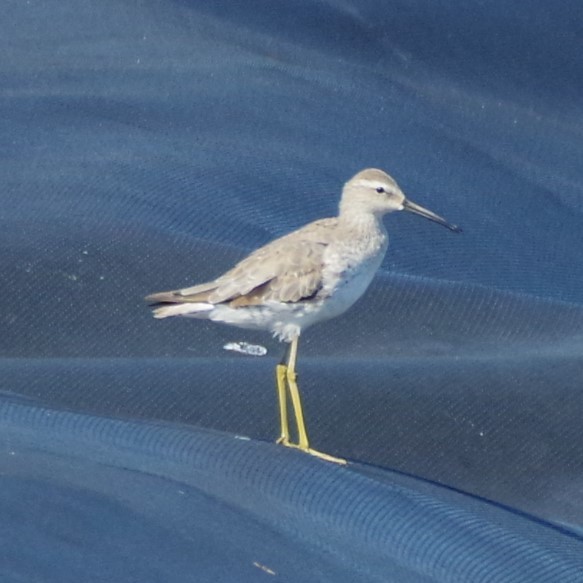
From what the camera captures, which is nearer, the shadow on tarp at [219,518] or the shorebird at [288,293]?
the shadow on tarp at [219,518]

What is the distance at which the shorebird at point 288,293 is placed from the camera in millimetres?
4840

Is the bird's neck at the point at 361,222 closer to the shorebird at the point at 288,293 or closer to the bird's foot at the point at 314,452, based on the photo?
the shorebird at the point at 288,293

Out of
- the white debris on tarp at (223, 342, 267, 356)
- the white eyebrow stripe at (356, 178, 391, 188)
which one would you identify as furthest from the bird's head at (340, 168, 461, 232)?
the white debris on tarp at (223, 342, 267, 356)

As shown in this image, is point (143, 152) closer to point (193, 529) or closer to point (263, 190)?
point (263, 190)

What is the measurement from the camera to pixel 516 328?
5.80 metres

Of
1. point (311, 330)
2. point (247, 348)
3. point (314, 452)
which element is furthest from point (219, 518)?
point (311, 330)

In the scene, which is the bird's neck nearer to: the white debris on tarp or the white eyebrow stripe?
the white eyebrow stripe

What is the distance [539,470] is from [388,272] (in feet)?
4.29

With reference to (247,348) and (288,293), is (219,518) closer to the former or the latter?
(288,293)

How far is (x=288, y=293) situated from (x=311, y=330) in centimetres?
99

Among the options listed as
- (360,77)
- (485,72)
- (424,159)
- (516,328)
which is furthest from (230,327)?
(485,72)

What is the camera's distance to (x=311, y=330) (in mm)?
5801

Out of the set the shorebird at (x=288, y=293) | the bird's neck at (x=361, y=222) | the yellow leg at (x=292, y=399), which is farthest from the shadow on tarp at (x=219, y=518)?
the bird's neck at (x=361, y=222)

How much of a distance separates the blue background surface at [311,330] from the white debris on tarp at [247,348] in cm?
6
